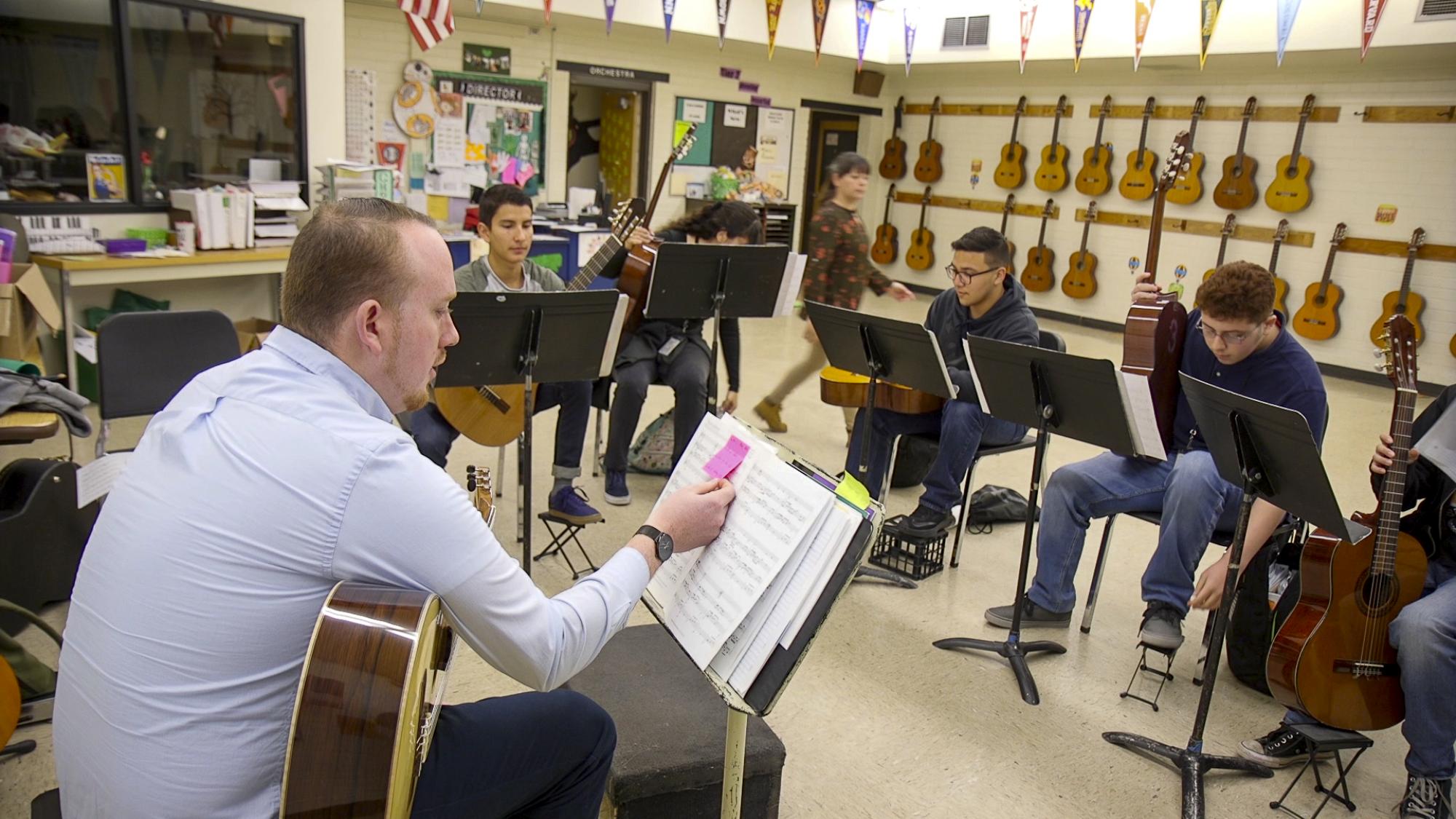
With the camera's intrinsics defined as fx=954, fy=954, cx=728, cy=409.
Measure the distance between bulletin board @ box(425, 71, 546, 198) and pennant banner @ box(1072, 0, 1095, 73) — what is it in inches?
179

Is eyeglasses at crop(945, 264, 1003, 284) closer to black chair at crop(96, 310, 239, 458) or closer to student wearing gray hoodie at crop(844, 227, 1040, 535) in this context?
student wearing gray hoodie at crop(844, 227, 1040, 535)

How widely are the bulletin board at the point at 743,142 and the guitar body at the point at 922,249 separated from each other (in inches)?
62.6

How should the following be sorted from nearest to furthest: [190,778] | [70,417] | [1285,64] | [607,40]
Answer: [190,778] < [70,417] < [1285,64] < [607,40]

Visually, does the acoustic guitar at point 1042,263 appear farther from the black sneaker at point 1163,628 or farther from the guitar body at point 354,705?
the guitar body at point 354,705

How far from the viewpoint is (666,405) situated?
570cm

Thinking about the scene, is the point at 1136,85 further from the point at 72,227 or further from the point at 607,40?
the point at 72,227

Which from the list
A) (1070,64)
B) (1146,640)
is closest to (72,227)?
(1146,640)

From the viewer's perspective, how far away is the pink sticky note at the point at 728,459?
1.51 meters

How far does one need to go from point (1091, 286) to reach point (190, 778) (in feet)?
31.0

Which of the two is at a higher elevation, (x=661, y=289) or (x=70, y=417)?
(x=661, y=289)

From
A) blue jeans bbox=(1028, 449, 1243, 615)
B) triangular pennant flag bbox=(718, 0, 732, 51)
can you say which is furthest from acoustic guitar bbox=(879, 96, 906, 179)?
blue jeans bbox=(1028, 449, 1243, 615)

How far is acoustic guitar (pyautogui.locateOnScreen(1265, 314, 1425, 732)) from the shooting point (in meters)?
2.39

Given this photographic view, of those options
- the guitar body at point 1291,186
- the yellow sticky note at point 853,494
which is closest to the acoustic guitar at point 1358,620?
the yellow sticky note at point 853,494

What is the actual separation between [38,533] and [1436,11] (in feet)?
26.3
